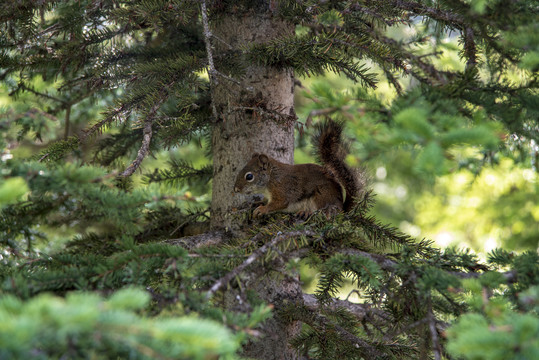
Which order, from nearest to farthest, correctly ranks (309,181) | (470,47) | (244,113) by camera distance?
1. (470,47)
2. (244,113)
3. (309,181)

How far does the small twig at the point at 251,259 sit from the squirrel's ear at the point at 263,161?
703 millimetres

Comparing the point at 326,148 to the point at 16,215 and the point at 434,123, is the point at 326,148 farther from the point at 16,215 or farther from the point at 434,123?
the point at 16,215

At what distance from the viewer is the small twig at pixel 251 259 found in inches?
46.3

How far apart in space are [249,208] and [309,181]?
23.9 inches

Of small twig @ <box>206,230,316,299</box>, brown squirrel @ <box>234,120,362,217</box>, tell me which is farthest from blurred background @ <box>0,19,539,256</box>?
small twig @ <box>206,230,316,299</box>

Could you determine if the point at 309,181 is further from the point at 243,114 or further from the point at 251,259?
the point at 251,259

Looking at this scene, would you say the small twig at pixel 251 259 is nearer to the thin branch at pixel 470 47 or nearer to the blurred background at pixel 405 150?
the blurred background at pixel 405 150

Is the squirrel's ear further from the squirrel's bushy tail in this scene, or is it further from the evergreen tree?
the squirrel's bushy tail

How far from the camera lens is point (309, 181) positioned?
2.71 metres

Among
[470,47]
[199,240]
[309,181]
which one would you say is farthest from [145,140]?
[309,181]

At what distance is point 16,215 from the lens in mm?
1739

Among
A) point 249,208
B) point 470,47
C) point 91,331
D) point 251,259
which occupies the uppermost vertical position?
point 470,47

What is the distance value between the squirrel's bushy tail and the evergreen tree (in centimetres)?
24

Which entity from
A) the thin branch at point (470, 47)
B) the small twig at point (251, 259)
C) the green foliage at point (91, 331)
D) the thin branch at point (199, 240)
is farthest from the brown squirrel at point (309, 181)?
the green foliage at point (91, 331)
